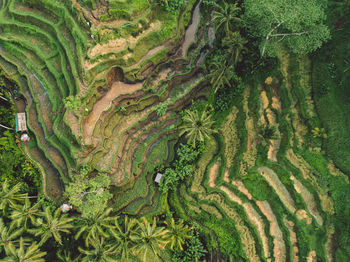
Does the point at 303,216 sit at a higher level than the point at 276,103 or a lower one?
lower

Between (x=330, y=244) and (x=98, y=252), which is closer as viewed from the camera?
(x=98, y=252)

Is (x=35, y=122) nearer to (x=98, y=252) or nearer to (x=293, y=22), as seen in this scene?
(x=98, y=252)

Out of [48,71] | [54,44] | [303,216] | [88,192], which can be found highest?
[54,44]

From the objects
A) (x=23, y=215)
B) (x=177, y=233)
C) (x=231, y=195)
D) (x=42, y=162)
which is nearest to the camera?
(x=23, y=215)

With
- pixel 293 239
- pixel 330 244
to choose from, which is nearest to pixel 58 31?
pixel 293 239

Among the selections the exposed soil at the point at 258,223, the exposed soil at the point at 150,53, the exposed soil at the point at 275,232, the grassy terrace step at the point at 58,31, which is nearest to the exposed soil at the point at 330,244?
the exposed soil at the point at 275,232

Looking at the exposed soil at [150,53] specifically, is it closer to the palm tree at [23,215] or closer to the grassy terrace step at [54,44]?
the grassy terrace step at [54,44]

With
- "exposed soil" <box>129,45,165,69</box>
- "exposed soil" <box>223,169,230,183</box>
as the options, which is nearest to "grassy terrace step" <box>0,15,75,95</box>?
"exposed soil" <box>129,45,165,69</box>
